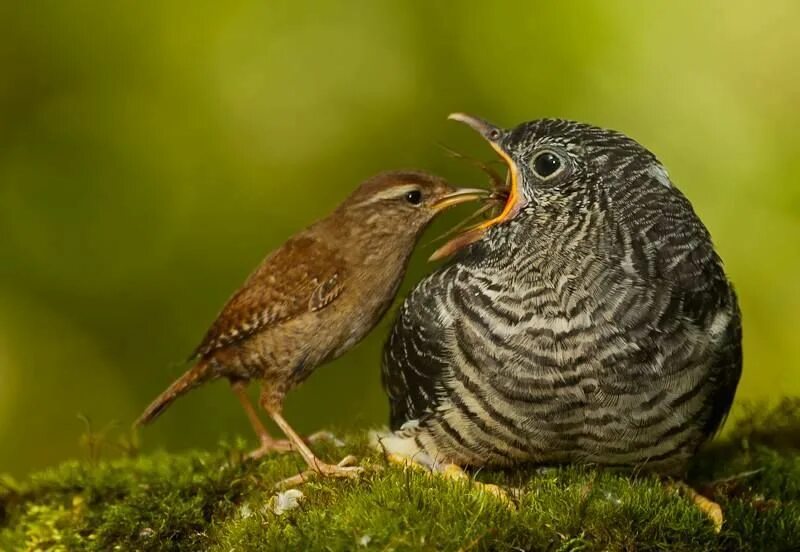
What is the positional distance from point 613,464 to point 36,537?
6.08 ft

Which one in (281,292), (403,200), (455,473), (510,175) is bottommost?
(455,473)

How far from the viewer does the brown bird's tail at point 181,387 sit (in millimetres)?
3463

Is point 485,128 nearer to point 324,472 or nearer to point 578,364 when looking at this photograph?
point 578,364

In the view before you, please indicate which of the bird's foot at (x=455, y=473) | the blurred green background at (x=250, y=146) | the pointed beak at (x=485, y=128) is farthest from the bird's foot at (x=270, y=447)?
the blurred green background at (x=250, y=146)

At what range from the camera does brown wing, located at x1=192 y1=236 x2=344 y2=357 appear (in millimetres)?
3342

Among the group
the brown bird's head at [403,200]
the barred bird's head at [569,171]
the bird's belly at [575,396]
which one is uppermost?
the barred bird's head at [569,171]

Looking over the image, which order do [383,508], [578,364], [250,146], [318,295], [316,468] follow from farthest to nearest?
[250,146], [318,295], [316,468], [578,364], [383,508]

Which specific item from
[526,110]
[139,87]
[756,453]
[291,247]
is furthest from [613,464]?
[139,87]

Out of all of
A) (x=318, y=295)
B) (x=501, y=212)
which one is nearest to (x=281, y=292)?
(x=318, y=295)

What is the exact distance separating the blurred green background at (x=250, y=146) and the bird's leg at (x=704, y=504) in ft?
9.50

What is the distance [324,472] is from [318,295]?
631mm

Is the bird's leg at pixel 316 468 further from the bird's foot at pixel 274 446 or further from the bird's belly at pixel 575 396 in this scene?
the bird's belly at pixel 575 396

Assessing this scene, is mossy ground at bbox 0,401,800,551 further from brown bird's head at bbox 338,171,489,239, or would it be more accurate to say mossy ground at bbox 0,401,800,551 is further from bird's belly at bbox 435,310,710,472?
brown bird's head at bbox 338,171,489,239

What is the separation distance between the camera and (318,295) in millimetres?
3330
